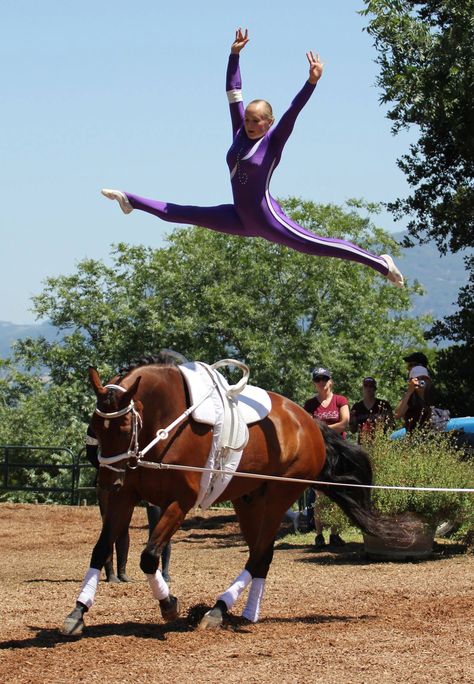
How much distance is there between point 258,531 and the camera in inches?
321

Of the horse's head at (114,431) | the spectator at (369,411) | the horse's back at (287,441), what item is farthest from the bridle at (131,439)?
the spectator at (369,411)

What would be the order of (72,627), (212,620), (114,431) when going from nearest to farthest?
(114,431)
(72,627)
(212,620)

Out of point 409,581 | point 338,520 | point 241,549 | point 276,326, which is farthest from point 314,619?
point 276,326

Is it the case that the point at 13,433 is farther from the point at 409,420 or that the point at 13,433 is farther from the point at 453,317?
the point at 409,420

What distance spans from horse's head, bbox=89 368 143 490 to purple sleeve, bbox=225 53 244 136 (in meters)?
1.88

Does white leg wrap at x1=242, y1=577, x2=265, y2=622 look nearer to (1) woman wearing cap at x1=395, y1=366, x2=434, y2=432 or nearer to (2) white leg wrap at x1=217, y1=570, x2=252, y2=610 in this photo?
(2) white leg wrap at x1=217, y1=570, x2=252, y2=610

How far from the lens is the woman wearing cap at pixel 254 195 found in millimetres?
7090

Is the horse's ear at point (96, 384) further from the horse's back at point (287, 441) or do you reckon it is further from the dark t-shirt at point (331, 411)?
the dark t-shirt at point (331, 411)

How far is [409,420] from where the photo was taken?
12.3m

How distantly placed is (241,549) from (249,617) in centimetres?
541

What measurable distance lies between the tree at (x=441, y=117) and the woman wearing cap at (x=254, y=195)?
7.14 metres

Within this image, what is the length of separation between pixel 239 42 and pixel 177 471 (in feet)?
9.39

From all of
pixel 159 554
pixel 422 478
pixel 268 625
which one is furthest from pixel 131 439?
pixel 422 478

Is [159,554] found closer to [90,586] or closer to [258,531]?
[90,586]
